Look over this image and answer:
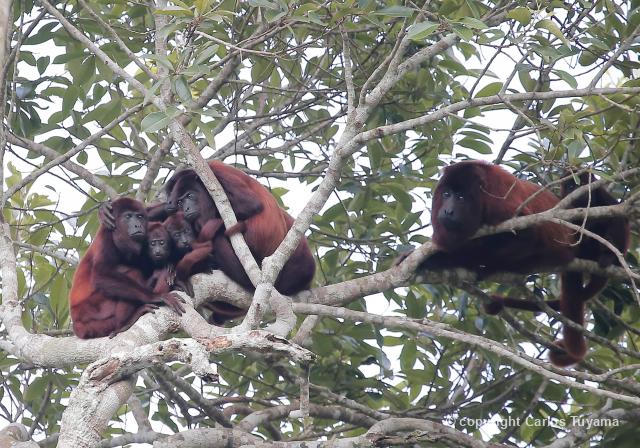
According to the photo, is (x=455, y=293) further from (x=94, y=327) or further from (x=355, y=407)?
(x=94, y=327)

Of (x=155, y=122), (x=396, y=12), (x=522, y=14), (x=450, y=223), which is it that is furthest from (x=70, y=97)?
(x=522, y=14)

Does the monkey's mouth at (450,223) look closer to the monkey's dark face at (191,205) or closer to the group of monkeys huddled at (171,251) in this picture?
Result: the group of monkeys huddled at (171,251)

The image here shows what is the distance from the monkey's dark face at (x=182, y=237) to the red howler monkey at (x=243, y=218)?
6 centimetres

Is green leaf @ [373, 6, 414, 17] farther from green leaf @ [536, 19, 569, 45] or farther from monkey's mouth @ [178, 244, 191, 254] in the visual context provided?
monkey's mouth @ [178, 244, 191, 254]

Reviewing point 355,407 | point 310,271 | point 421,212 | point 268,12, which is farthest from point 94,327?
point 421,212

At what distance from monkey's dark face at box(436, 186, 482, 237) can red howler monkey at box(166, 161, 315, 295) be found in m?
0.89

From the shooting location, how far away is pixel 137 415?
5.43 m

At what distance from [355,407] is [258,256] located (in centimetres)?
111

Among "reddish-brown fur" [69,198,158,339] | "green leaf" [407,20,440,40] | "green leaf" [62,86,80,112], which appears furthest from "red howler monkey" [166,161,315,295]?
"green leaf" [407,20,440,40]

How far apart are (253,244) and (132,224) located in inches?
29.1

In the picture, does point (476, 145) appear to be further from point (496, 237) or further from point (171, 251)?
point (171, 251)

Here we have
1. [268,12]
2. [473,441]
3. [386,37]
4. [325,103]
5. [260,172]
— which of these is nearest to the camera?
[268,12]

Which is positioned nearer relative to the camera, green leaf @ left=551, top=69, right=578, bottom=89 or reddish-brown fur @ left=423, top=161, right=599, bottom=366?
green leaf @ left=551, top=69, right=578, bottom=89

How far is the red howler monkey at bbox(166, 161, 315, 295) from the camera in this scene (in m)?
5.20
